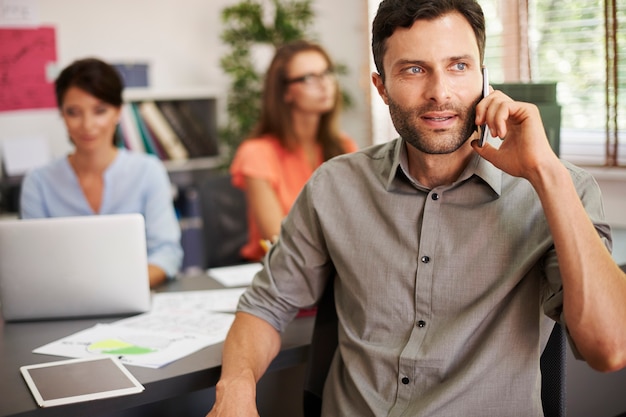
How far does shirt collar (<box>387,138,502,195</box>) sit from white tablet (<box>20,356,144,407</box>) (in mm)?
623

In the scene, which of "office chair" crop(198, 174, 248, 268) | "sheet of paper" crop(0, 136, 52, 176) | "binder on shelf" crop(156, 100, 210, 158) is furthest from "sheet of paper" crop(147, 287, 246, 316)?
"binder on shelf" crop(156, 100, 210, 158)

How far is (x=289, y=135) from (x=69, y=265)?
134 centimetres

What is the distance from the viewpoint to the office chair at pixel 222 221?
2820mm

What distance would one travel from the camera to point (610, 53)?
8.82 ft

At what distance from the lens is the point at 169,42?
4.30m

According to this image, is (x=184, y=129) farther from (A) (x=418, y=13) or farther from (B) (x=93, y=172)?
(A) (x=418, y=13)

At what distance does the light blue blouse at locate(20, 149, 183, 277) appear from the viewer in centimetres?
255

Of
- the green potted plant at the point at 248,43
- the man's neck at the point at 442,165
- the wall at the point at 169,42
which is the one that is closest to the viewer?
the man's neck at the point at 442,165

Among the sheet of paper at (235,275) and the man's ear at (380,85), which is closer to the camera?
the man's ear at (380,85)

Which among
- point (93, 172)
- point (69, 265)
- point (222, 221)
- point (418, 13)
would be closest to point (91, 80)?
point (93, 172)

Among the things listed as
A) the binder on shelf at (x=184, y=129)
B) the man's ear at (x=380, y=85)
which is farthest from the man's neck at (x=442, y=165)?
the binder on shelf at (x=184, y=129)

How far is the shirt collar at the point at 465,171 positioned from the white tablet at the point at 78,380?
0.62m

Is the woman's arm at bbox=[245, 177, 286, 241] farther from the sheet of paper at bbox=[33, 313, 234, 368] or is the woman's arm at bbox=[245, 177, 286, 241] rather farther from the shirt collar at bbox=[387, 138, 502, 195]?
the shirt collar at bbox=[387, 138, 502, 195]

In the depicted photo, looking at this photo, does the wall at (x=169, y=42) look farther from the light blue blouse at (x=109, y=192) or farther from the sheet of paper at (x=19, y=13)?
the light blue blouse at (x=109, y=192)
